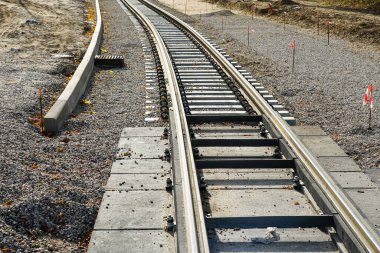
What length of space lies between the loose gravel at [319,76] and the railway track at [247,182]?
798 millimetres

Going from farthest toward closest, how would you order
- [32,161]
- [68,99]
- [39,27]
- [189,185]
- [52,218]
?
[39,27] → [68,99] → [32,161] → [189,185] → [52,218]

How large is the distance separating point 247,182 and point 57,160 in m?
2.52

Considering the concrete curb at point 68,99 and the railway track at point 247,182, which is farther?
the concrete curb at point 68,99

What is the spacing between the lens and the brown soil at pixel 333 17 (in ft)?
72.7

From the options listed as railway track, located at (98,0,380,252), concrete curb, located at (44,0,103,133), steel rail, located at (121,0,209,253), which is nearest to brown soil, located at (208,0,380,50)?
concrete curb, located at (44,0,103,133)

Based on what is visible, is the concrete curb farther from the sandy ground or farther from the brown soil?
the brown soil

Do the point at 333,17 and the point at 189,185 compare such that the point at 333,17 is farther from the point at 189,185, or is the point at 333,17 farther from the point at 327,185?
the point at 189,185

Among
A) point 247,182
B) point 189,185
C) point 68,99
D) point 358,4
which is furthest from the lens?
point 358,4

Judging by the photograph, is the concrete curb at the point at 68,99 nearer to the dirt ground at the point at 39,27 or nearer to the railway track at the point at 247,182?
the railway track at the point at 247,182

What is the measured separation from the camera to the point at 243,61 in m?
16.4

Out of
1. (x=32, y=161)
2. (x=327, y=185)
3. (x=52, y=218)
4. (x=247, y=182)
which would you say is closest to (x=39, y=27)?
(x=32, y=161)

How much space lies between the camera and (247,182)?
24.7 feet

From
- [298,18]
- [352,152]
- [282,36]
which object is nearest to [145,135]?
[352,152]

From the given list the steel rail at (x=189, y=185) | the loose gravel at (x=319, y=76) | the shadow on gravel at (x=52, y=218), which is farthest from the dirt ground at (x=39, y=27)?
the shadow on gravel at (x=52, y=218)
